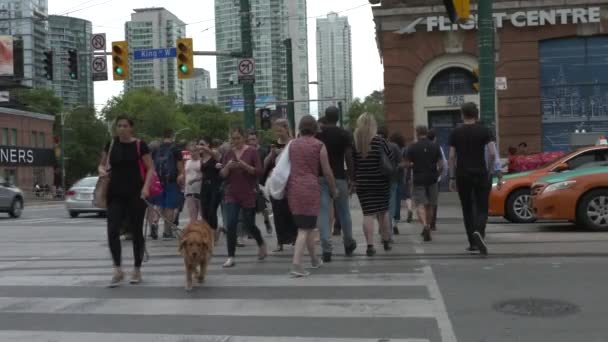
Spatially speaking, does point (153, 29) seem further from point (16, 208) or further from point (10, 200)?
point (10, 200)

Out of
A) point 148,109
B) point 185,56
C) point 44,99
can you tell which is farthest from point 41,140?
point 185,56

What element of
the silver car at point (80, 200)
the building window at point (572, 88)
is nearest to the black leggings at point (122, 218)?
the silver car at point (80, 200)

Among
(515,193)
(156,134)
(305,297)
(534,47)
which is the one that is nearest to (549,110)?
(534,47)

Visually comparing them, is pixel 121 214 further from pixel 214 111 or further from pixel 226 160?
pixel 214 111

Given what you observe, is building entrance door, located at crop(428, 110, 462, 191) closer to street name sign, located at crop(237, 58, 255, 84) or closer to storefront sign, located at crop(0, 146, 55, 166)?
street name sign, located at crop(237, 58, 255, 84)

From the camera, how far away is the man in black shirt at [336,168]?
28.9 feet

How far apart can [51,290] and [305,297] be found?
2784mm

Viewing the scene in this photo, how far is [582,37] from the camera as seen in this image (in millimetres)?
22516

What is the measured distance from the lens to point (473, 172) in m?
8.84

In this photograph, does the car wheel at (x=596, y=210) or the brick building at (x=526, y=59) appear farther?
the brick building at (x=526, y=59)

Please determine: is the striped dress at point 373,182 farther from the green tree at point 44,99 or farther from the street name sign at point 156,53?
the green tree at point 44,99

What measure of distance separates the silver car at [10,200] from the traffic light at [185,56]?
670 cm

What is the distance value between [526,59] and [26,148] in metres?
45.2

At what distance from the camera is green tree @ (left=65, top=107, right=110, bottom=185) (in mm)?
75438
